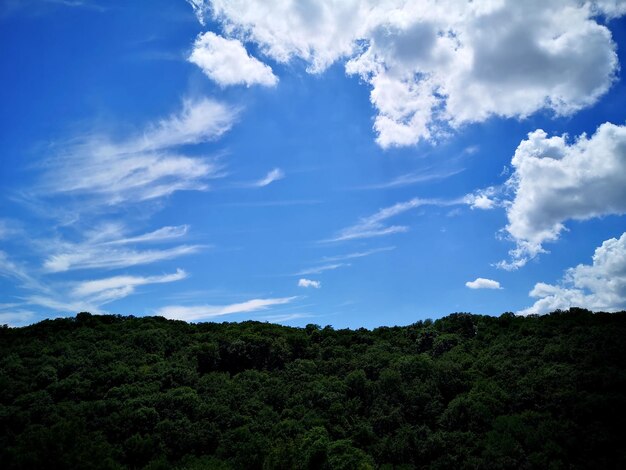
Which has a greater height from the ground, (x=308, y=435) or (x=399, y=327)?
(x=399, y=327)

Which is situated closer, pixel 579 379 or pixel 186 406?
pixel 579 379

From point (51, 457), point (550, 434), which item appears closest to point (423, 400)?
point (550, 434)

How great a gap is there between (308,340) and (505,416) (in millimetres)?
35053

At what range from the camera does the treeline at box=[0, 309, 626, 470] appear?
132 ft

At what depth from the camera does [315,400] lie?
175 feet

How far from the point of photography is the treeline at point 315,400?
132 ft

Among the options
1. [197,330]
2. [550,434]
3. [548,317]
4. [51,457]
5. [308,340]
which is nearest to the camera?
[51,457]

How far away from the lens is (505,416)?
145 feet

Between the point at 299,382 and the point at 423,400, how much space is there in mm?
16217

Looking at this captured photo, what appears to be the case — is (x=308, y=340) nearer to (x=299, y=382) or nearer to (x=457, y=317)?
(x=299, y=382)

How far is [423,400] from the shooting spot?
51.1 m

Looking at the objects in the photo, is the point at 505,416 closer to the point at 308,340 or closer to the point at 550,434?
the point at 550,434

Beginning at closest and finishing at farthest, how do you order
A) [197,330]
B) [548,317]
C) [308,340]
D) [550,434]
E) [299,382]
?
[550,434], [299,382], [548,317], [308,340], [197,330]

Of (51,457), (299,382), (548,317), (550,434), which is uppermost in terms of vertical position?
(548,317)
